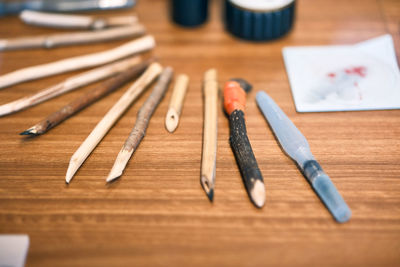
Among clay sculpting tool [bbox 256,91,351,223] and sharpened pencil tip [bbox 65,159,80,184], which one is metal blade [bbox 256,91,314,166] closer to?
clay sculpting tool [bbox 256,91,351,223]

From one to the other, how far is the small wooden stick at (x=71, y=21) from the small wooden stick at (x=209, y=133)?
0.21 m

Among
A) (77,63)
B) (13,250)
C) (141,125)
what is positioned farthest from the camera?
(77,63)

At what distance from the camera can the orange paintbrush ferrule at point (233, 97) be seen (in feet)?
1.74

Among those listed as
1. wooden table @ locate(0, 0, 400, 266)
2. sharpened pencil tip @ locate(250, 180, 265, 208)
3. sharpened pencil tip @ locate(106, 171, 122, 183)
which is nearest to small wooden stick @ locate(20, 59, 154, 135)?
wooden table @ locate(0, 0, 400, 266)

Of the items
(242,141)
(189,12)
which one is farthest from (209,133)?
(189,12)

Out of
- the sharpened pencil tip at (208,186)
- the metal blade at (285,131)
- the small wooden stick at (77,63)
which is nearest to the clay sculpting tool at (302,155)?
the metal blade at (285,131)

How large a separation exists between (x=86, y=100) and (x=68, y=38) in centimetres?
16

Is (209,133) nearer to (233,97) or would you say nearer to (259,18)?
(233,97)

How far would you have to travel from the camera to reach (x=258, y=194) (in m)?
0.43

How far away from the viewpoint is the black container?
0.68 metres

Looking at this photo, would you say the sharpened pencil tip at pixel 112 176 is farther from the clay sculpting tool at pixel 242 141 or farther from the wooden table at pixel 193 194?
the clay sculpting tool at pixel 242 141

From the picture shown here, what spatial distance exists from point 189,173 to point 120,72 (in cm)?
21

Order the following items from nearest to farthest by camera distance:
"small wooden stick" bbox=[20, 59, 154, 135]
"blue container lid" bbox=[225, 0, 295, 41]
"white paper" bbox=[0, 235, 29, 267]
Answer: "white paper" bbox=[0, 235, 29, 267], "small wooden stick" bbox=[20, 59, 154, 135], "blue container lid" bbox=[225, 0, 295, 41]

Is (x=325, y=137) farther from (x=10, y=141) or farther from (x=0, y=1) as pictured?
(x=0, y=1)
